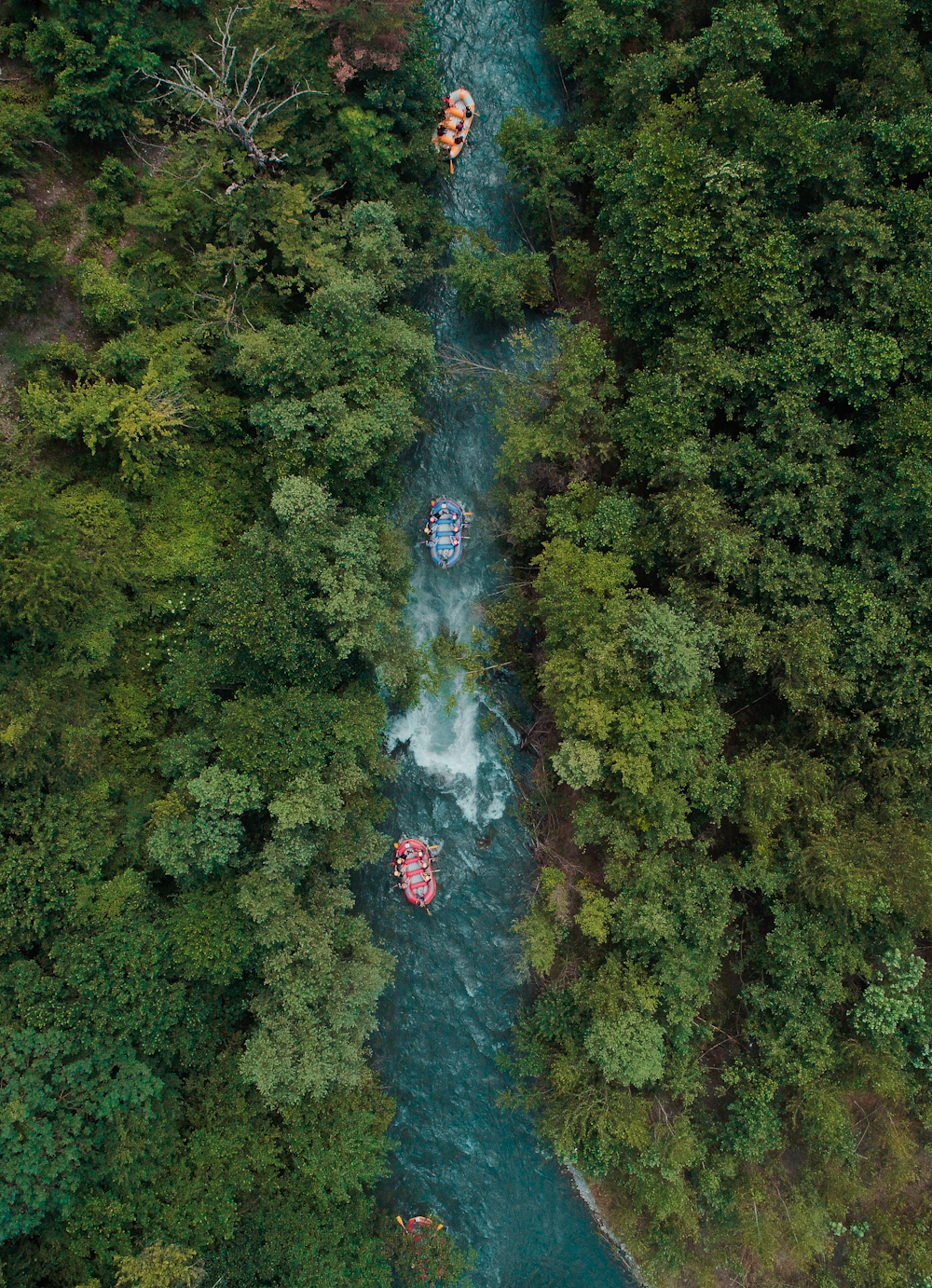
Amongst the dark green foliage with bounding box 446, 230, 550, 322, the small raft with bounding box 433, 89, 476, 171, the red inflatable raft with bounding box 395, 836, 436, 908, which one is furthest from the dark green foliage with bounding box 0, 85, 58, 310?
the red inflatable raft with bounding box 395, 836, 436, 908

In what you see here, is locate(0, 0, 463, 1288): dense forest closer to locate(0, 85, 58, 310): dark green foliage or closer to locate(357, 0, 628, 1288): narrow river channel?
locate(0, 85, 58, 310): dark green foliage

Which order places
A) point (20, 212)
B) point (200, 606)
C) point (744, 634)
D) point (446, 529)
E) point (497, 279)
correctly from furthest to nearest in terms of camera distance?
point (446, 529)
point (497, 279)
point (200, 606)
point (744, 634)
point (20, 212)

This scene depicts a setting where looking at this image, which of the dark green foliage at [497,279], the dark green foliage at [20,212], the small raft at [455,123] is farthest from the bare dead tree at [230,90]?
the dark green foliage at [497,279]

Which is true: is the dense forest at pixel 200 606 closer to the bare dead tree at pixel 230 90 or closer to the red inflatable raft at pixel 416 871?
the bare dead tree at pixel 230 90

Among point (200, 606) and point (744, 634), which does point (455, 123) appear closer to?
point (200, 606)

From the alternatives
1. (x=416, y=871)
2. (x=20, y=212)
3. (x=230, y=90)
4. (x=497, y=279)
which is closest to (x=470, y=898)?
(x=416, y=871)

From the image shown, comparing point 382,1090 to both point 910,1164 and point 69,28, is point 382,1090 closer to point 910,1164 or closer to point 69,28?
point 910,1164
